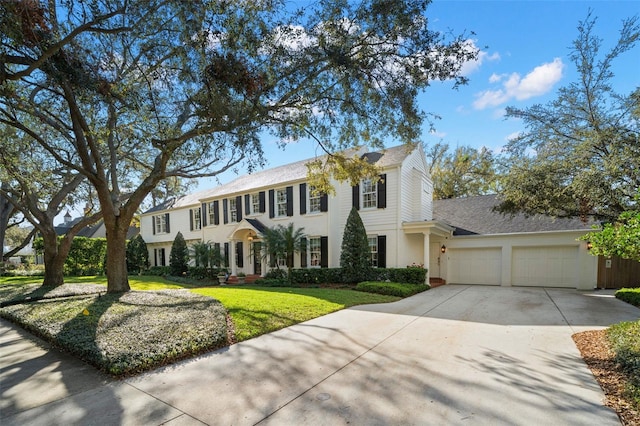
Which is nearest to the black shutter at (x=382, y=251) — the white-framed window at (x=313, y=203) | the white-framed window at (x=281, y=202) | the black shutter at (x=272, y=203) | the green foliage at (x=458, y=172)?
the white-framed window at (x=313, y=203)

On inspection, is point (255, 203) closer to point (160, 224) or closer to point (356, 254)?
point (356, 254)

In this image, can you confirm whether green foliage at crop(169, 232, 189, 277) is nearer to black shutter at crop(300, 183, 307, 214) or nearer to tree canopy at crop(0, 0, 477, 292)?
black shutter at crop(300, 183, 307, 214)

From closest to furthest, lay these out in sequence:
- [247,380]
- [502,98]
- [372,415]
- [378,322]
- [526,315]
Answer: [372,415] < [247,380] < [378,322] < [526,315] < [502,98]

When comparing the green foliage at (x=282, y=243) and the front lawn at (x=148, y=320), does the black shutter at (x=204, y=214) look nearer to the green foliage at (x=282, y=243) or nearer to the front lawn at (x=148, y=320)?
the green foliage at (x=282, y=243)

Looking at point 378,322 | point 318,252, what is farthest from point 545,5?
point 318,252

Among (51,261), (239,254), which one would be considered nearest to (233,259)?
(239,254)

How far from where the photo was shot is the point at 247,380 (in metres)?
3.96

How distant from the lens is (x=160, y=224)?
79.8 ft

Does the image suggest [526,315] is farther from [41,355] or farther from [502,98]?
[41,355]

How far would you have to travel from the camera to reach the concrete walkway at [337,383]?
314cm

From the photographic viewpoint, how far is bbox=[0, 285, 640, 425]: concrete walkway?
3.14 meters

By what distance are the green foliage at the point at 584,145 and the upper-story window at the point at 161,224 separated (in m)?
22.5

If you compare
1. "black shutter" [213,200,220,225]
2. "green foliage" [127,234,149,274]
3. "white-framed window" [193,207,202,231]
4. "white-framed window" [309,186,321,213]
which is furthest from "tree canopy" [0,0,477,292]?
"green foliage" [127,234,149,274]

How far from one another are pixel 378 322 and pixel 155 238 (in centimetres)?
2255
